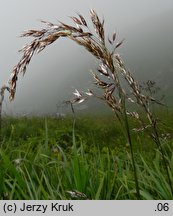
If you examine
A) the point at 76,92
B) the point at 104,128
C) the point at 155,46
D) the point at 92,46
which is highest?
the point at 155,46

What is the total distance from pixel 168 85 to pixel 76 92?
→ 90.3 m

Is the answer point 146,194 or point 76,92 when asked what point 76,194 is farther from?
point 146,194

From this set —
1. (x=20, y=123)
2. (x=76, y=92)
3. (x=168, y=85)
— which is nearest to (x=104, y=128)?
(x=20, y=123)

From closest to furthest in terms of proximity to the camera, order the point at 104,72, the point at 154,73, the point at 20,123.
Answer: the point at 104,72 → the point at 20,123 → the point at 154,73

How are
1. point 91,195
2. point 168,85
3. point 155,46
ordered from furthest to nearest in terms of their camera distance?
1. point 155,46
2. point 168,85
3. point 91,195

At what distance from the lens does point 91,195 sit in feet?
12.7

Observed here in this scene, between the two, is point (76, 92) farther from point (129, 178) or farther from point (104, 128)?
point (104, 128)

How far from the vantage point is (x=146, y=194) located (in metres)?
3.63
